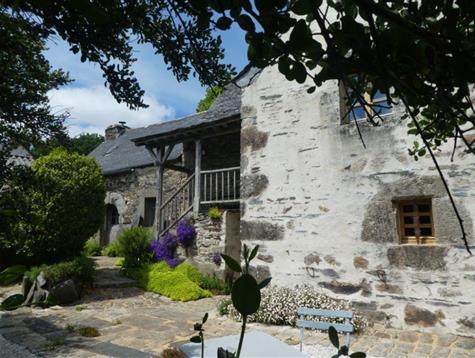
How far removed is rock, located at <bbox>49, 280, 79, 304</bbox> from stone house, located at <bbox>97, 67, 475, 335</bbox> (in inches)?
134

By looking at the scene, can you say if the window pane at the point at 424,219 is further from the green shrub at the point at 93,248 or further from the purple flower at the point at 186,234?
the green shrub at the point at 93,248

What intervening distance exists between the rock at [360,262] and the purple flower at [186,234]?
14.2ft

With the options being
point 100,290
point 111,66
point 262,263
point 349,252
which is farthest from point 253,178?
point 111,66

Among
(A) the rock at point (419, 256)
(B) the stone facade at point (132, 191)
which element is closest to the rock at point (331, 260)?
(A) the rock at point (419, 256)

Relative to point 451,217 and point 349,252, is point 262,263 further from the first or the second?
point 451,217

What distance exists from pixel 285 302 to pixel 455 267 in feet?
7.60

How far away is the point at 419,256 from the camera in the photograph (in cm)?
486

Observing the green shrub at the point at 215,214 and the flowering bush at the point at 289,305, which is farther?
the green shrub at the point at 215,214

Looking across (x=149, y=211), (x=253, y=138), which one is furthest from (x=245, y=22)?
(x=149, y=211)

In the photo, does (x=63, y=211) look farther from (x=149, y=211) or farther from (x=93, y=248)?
(x=93, y=248)

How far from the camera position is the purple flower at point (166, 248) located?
8.82 metres

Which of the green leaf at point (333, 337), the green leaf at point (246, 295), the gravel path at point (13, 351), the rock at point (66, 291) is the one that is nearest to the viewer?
the green leaf at point (246, 295)

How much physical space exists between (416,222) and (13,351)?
17.6 feet

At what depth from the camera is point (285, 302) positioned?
536 cm
